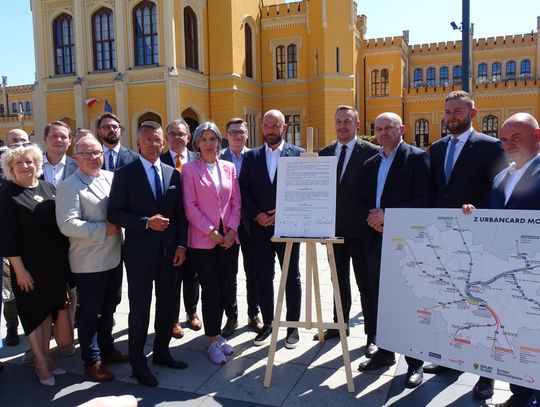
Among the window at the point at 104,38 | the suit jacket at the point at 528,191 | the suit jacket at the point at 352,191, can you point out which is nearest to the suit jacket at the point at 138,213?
the suit jacket at the point at 352,191

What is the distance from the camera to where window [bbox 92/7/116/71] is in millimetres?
23656

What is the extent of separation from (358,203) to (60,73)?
1001 inches

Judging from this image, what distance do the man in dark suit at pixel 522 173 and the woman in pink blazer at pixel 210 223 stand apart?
2047 millimetres

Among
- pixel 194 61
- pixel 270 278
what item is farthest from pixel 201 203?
pixel 194 61

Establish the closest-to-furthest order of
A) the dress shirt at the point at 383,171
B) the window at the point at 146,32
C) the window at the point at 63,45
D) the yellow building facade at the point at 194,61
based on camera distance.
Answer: the dress shirt at the point at 383,171, the window at the point at 146,32, the yellow building facade at the point at 194,61, the window at the point at 63,45

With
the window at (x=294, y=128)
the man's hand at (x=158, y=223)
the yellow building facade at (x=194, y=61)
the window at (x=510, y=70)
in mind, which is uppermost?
the window at (x=510, y=70)

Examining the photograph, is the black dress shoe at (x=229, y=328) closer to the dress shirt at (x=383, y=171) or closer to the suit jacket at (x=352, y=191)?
the suit jacket at (x=352, y=191)

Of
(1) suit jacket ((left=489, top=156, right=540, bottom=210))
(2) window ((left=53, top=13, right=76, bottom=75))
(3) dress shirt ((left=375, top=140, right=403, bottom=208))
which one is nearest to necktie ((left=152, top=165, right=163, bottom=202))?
(3) dress shirt ((left=375, top=140, right=403, bottom=208))

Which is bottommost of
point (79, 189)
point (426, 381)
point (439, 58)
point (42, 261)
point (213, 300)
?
point (426, 381)

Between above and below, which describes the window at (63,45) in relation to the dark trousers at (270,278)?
above

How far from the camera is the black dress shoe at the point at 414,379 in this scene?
11.6 feet

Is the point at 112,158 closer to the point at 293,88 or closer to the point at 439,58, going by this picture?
the point at 293,88

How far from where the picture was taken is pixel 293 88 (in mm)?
27938

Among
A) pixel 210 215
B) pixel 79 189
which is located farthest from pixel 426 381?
pixel 79 189
